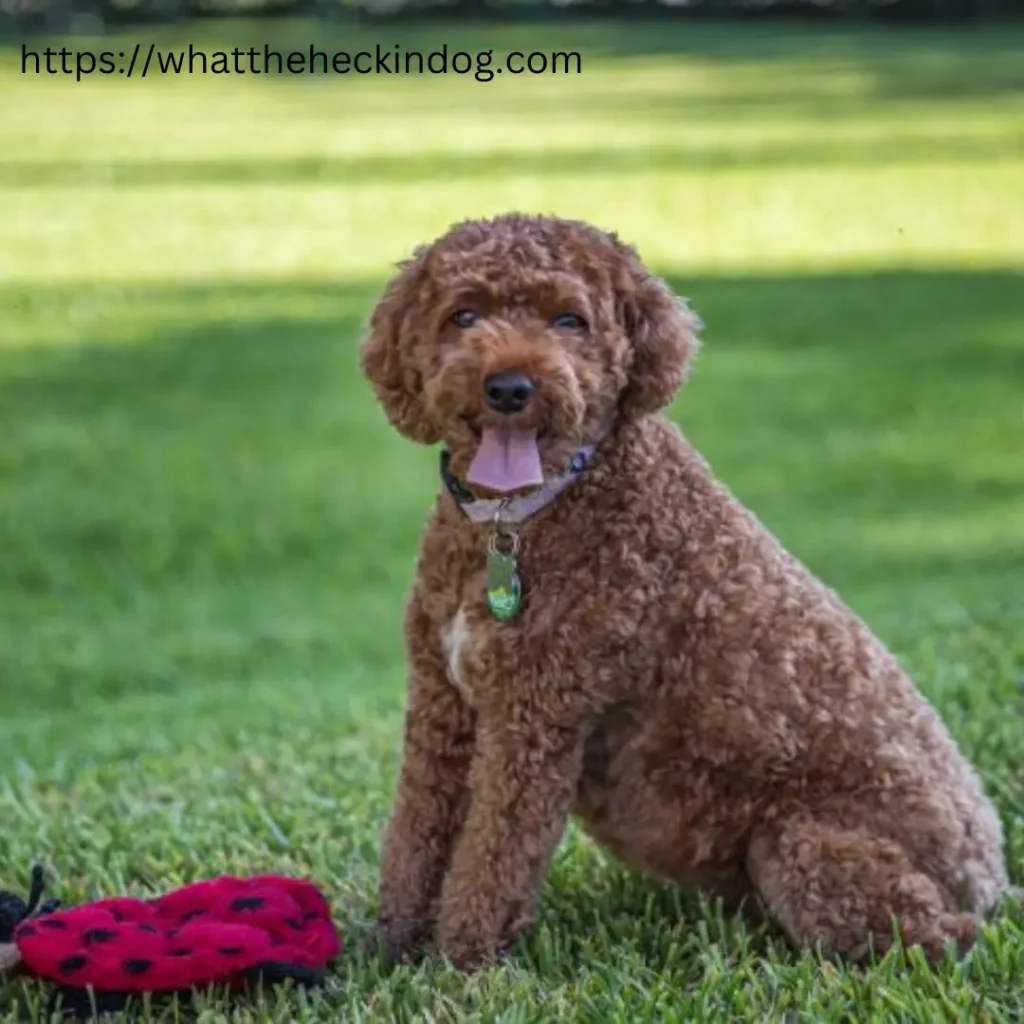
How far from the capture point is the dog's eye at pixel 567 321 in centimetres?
358

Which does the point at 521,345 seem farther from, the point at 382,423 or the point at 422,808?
the point at 382,423

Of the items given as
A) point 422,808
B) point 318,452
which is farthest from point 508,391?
point 318,452

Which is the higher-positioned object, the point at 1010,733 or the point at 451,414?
the point at 451,414

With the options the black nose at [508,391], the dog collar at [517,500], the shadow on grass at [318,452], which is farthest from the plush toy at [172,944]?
the shadow on grass at [318,452]

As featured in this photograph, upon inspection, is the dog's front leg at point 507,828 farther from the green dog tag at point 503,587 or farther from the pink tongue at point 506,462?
the pink tongue at point 506,462

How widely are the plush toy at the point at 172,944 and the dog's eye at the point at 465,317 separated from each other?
1166 mm

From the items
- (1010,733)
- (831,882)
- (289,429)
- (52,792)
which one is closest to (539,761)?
(831,882)

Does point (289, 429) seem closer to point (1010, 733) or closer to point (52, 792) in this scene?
point (52, 792)

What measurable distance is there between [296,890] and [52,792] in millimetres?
1933

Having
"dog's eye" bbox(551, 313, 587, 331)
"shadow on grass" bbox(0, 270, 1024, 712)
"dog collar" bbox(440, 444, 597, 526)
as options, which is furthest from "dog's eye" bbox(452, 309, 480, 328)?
"shadow on grass" bbox(0, 270, 1024, 712)

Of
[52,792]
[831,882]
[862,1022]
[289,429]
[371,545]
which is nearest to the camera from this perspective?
[862,1022]

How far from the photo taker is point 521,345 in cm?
349

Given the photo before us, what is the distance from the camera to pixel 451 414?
3.58 meters

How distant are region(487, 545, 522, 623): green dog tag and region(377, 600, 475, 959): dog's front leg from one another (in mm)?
229
